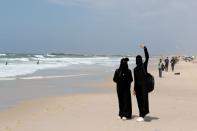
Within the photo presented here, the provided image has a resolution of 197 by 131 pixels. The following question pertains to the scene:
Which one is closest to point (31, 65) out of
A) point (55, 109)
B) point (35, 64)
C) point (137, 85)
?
point (35, 64)

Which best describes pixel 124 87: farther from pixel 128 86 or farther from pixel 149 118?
pixel 149 118

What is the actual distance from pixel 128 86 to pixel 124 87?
10 cm

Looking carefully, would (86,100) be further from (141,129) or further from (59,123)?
(141,129)

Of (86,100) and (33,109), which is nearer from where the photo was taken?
(33,109)

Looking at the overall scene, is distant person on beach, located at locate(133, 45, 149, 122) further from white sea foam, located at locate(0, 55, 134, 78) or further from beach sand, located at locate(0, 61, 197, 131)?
white sea foam, located at locate(0, 55, 134, 78)

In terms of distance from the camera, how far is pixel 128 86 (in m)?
11.5

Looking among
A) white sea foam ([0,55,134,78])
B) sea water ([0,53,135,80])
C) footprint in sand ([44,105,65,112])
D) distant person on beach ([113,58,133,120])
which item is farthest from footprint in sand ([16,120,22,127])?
white sea foam ([0,55,134,78])

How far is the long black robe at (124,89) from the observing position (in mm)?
11469

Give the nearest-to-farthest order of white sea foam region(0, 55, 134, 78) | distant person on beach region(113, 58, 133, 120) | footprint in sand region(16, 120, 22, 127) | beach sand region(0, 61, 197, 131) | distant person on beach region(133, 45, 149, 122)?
beach sand region(0, 61, 197, 131) → footprint in sand region(16, 120, 22, 127) → distant person on beach region(133, 45, 149, 122) → distant person on beach region(113, 58, 133, 120) → white sea foam region(0, 55, 134, 78)

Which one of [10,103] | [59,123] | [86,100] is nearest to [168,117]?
[59,123]

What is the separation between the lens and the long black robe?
11.5 metres

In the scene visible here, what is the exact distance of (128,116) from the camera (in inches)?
453

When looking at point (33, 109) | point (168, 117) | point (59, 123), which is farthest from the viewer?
point (33, 109)

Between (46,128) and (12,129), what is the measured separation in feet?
2.46
